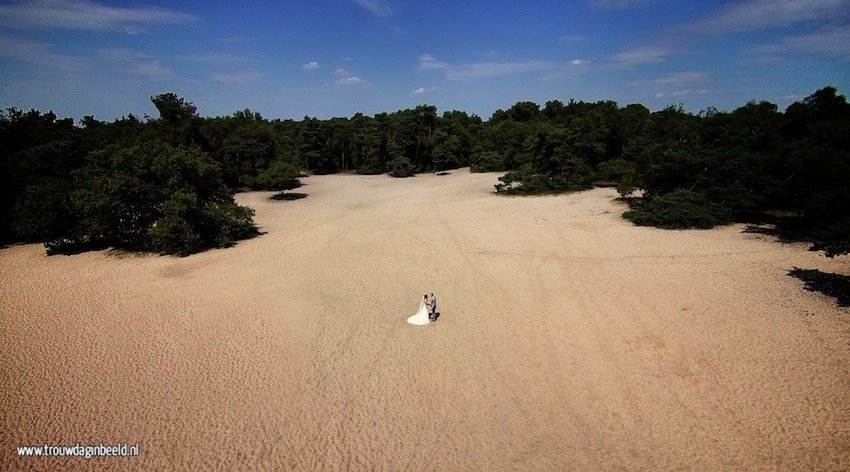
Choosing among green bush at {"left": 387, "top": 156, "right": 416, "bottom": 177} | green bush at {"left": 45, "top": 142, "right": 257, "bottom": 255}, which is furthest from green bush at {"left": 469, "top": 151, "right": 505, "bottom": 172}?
green bush at {"left": 45, "top": 142, "right": 257, "bottom": 255}

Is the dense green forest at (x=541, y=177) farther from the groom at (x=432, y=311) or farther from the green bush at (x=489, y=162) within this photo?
the groom at (x=432, y=311)

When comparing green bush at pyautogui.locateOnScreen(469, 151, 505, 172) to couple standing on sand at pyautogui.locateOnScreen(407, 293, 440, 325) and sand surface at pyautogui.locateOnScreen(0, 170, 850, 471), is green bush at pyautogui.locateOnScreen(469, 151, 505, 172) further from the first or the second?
couple standing on sand at pyautogui.locateOnScreen(407, 293, 440, 325)

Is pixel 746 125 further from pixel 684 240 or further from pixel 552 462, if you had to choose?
pixel 552 462

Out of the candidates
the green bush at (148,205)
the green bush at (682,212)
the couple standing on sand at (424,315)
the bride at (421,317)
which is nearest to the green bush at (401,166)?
the green bush at (148,205)

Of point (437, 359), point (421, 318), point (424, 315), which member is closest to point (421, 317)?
point (421, 318)

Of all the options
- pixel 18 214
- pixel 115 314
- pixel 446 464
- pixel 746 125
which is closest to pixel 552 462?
pixel 446 464
